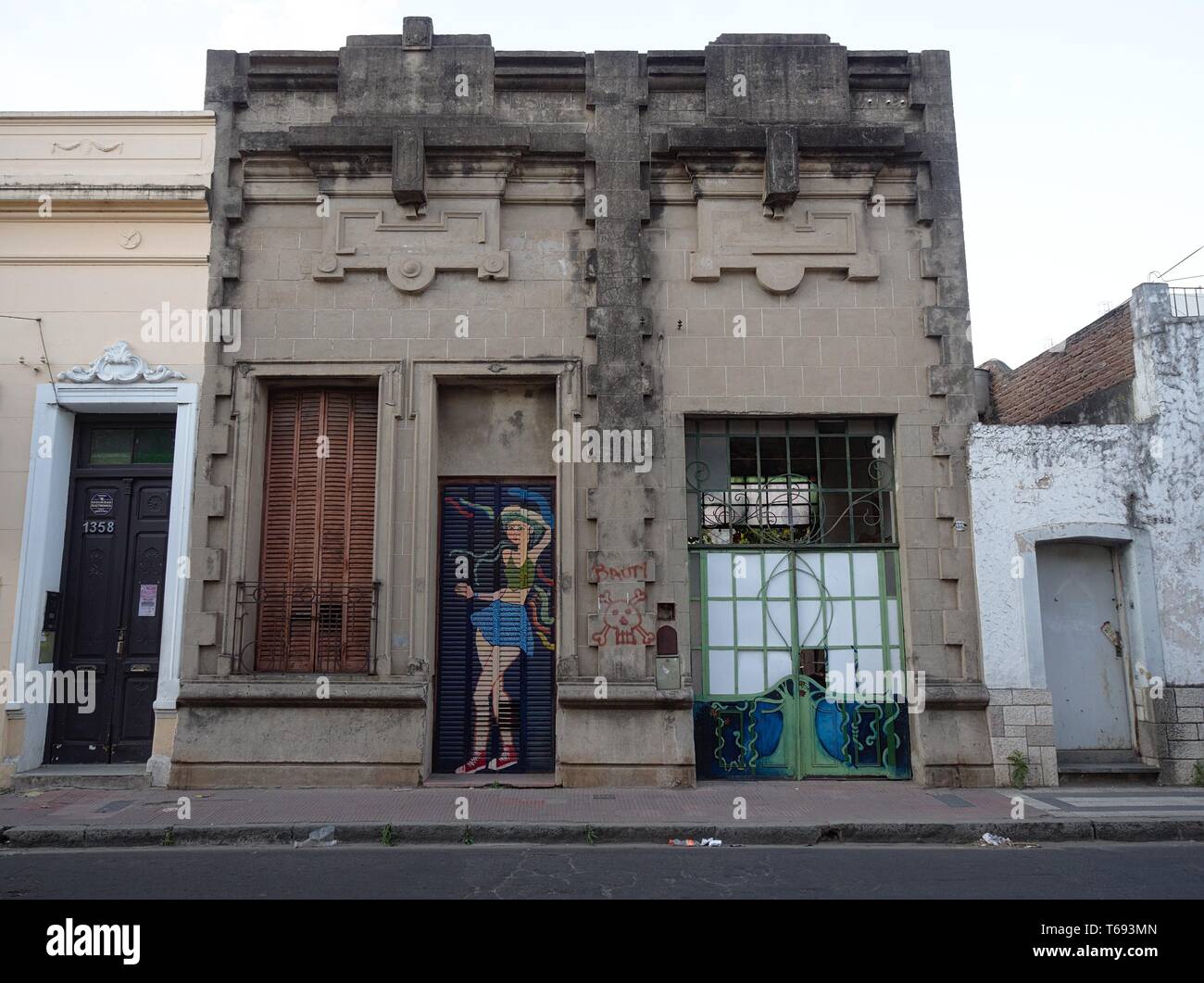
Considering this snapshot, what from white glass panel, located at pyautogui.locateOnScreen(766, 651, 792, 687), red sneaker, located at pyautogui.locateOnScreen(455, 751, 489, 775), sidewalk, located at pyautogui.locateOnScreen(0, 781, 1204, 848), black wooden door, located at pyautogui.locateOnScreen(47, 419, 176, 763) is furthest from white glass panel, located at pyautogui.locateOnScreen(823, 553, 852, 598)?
black wooden door, located at pyautogui.locateOnScreen(47, 419, 176, 763)

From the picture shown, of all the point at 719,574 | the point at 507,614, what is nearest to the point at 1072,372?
the point at 719,574

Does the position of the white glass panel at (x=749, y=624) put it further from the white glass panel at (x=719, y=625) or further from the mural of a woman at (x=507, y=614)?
the mural of a woman at (x=507, y=614)

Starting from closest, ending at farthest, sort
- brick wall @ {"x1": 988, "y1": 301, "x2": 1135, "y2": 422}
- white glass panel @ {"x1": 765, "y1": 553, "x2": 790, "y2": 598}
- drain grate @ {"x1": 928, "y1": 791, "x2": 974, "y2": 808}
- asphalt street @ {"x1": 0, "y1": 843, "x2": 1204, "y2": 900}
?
asphalt street @ {"x1": 0, "y1": 843, "x2": 1204, "y2": 900} → drain grate @ {"x1": 928, "y1": 791, "x2": 974, "y2": 808} → white glass panel @ {"x1": 765, "y1": 553, "x2": 790, "y2": 598} → brick wall @ {"x1": 988, "y1": 301, "x2": 1135, "y2": 422}

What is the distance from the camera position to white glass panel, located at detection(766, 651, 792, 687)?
1015 cm

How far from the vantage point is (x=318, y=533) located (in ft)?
33.7

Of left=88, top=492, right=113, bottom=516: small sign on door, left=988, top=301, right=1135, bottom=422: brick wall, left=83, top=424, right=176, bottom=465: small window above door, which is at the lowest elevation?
left=88, top=492, right=113, bottom=516: small sign on door

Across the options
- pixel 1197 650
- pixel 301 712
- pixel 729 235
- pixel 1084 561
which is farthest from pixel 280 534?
pixel 1197 650

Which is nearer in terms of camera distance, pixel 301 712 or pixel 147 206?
pixel 301 712

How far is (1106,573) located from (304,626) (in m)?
8.81

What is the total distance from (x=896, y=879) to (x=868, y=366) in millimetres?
5716

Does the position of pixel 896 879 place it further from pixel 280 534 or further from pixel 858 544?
pixel 280 534

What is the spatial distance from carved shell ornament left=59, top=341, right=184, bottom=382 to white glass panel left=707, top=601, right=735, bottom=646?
6349 mm

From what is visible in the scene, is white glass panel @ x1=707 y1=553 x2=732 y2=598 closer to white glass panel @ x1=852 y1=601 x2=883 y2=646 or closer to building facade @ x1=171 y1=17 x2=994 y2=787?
building facade @ x1=171 y1=17 x2=994 y2=787

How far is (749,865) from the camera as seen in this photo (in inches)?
275
